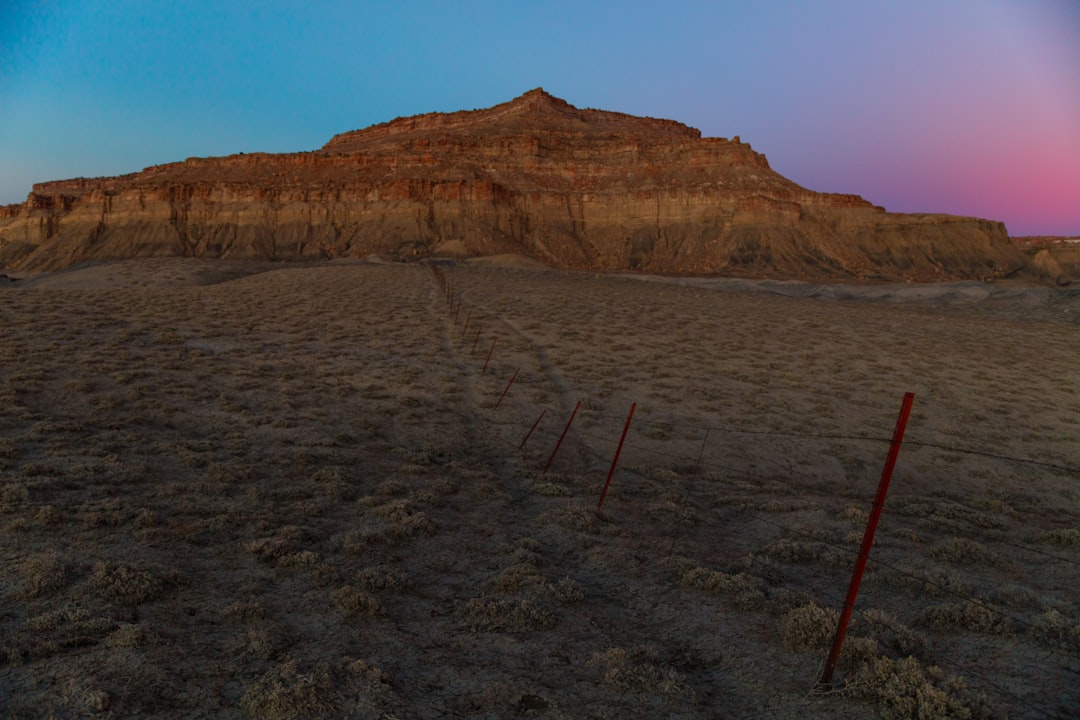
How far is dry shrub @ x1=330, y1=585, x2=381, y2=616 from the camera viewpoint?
539 centimetres

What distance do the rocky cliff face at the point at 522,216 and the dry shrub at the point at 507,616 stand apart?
74220 mm

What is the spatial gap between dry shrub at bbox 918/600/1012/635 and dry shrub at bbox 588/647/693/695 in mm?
2565

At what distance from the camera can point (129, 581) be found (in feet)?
17.8

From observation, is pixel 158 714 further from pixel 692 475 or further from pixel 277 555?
pixel 692 475

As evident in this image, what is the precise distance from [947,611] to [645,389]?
10.6 metres

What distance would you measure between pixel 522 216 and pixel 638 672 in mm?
90599

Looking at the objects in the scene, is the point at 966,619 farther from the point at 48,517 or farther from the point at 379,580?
the point at 48,517

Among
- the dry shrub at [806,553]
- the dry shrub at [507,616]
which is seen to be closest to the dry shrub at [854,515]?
the dry shrub at [806,553]

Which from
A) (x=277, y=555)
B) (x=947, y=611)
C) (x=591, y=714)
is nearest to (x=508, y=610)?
(x=591, y=714)

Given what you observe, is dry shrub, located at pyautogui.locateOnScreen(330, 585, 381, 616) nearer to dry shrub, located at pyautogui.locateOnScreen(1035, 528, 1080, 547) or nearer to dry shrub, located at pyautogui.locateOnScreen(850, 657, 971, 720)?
dry shrub, located at pyautogui.locateOnScreen(850, 657, 971, 720)

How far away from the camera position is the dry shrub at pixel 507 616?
17.5 feet

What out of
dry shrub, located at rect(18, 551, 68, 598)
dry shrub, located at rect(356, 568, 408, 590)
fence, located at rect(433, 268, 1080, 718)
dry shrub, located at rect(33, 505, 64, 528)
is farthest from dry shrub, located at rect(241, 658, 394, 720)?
dry shrub, located at rect(33, 505, 64, 528)

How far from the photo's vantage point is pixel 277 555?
20.7 feet

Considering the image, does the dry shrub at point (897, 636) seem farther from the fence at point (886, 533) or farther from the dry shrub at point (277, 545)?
the dry shrub at point (277, 545)
